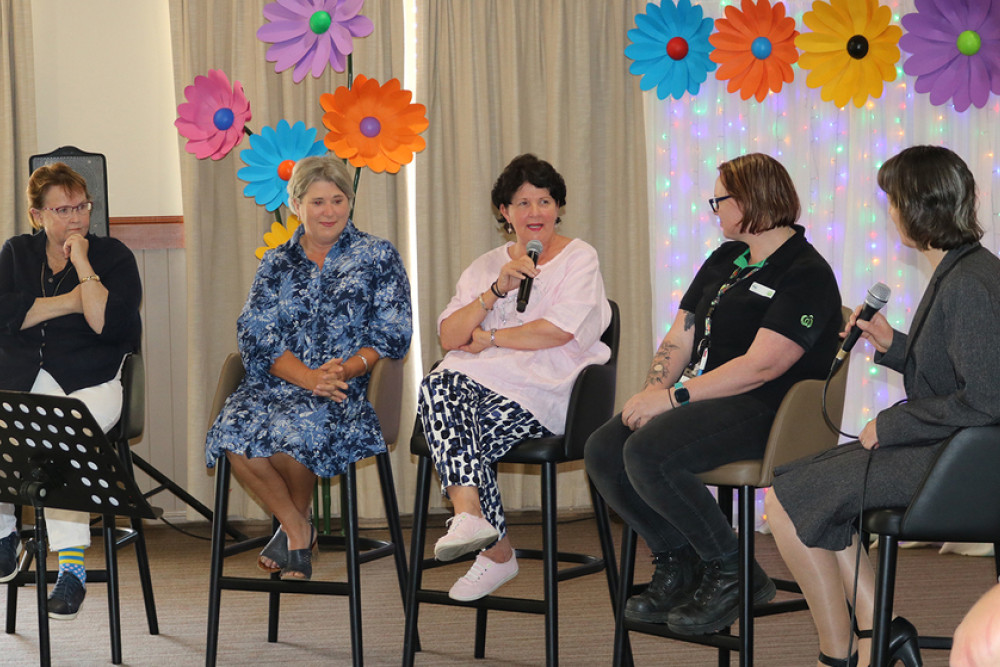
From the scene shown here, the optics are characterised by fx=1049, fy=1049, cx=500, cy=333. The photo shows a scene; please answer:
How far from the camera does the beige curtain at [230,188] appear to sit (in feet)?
14.5

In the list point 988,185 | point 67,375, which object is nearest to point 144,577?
point 67,375

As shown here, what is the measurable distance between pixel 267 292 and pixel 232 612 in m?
1.09

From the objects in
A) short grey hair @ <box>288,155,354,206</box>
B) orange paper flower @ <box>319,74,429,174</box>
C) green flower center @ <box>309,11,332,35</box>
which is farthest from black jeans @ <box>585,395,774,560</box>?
green flower center @ <box>309,11,332,35</box>

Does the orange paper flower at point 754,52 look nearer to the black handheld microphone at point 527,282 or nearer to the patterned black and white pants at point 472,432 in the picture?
the black handheld microphone at point 527,282

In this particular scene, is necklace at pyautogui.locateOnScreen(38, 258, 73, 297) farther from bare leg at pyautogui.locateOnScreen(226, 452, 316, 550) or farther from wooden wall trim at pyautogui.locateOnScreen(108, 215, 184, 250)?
wooden wall trim at pyautogui.locateOnScreen(108, 215, 184, 250)

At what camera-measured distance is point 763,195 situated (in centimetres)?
262

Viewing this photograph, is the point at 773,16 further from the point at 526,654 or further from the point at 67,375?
the point at 67,375

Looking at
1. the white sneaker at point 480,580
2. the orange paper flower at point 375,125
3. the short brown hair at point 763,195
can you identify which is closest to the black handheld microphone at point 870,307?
the short brown hair at point 763,195

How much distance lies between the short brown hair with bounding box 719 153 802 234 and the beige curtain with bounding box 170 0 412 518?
2.17 m

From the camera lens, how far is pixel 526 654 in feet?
9.75

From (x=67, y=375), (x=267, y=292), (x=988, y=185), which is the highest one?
(x=988, y=185)

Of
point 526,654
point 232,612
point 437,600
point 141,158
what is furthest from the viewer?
point 141,158

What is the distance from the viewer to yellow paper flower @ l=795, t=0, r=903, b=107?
4.20 metres

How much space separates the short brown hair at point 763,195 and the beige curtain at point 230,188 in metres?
2.17
